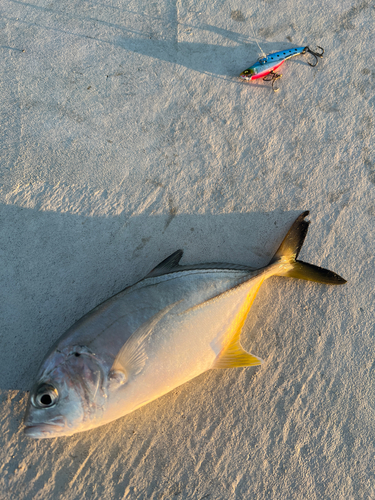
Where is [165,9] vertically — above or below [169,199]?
above

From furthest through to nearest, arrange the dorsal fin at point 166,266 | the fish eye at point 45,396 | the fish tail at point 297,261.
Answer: the fish tail at point 297,261, the dorsal fin at point 166,266, the fish eye at point 45,396

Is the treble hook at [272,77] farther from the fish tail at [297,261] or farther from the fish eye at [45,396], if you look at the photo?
the fish eye at [45,396]

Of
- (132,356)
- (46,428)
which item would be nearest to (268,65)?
(132,356)

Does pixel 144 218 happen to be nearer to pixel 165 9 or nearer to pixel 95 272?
pixel 95 272

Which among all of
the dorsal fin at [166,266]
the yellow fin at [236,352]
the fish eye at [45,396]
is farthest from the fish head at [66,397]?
the yellow fin at [236,352]

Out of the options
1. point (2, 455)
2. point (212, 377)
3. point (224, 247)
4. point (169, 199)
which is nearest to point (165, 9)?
point (169, 199)

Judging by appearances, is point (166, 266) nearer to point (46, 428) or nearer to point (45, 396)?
point (45, 396)
